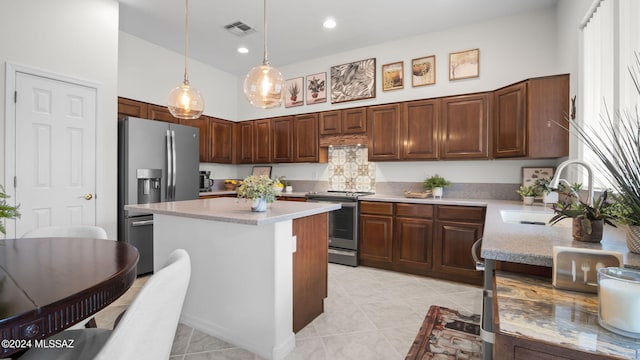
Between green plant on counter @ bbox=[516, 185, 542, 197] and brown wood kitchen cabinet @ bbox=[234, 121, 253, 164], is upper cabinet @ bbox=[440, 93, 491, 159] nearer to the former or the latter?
green plant on counter @ bbox=[516, 185, 542, 197]

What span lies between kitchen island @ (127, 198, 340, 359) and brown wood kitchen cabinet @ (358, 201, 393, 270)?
4.83ft

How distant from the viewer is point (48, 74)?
2760 mm

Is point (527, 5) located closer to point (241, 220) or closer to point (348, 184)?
point (348, 184)

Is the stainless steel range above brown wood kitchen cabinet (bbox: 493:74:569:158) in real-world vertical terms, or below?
below

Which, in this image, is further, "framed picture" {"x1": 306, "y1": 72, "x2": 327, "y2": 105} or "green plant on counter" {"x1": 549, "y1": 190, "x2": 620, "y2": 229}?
"framed picture" {"x1": 306, "y1": 72, "x2": 327, "y2": 105}

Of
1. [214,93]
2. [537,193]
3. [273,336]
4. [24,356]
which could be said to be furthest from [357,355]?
[214,93]

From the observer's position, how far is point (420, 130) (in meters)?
3.84

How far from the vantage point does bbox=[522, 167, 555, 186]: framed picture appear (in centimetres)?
335

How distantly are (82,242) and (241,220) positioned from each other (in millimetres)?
848

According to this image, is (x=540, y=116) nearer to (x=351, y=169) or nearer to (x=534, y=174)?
(x=534, y=174)

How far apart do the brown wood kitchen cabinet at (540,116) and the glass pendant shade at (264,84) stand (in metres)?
2.47

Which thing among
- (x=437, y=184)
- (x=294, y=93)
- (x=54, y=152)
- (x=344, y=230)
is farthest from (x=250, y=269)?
(x=294, y=93)

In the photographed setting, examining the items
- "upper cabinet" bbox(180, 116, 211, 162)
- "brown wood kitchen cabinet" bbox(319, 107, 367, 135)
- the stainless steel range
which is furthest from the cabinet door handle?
"upper cabinet" bbox(180, 116, 211, 162)

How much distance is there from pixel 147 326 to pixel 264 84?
75.9 inches
